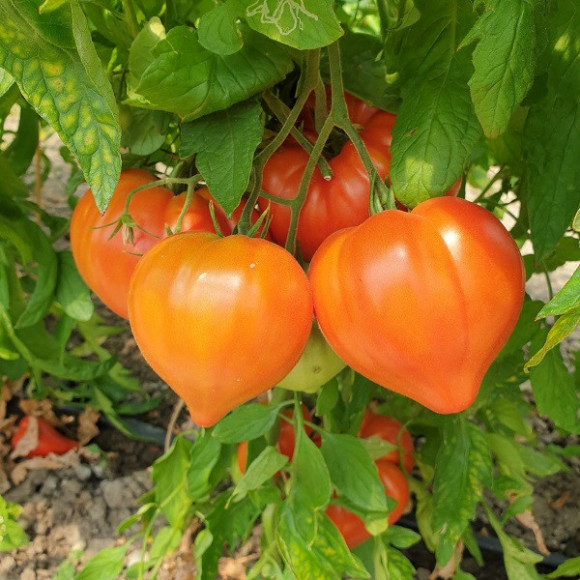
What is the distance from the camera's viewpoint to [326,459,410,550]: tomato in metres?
0.87

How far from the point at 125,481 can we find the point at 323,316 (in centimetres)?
89

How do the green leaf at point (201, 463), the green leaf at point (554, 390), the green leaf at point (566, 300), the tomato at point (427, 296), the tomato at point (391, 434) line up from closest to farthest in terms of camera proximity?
the green leaf at point (566, 300)
the tomato at point (427, 296)
the green leaf at point (554, 390)
the green leaf at point (201, 463)
the tomato at point (391, 434)

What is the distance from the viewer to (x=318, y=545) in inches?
26.9

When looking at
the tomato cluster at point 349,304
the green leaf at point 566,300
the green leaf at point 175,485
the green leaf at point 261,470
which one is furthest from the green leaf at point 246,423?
the green leaf at point 566,300

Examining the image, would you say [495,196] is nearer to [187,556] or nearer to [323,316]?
[323,316]

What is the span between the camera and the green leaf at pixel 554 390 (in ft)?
2.20

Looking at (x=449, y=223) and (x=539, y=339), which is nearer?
(x=449, y=223)

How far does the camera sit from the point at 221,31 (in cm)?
43

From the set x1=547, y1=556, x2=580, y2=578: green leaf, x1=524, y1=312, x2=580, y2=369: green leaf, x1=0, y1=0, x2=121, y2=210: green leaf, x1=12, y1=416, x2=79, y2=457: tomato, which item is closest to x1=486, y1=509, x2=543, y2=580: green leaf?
x1=547, y1=556, x2=580, y2=578: green leaf

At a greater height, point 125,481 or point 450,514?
point 450,514

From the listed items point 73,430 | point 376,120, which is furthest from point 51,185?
point 376,120

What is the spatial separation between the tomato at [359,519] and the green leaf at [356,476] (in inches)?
3.0

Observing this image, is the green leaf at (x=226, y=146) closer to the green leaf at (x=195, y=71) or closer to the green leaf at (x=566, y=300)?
the green leaf at (x=195, y=71)

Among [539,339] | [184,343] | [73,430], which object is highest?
[184,343]
